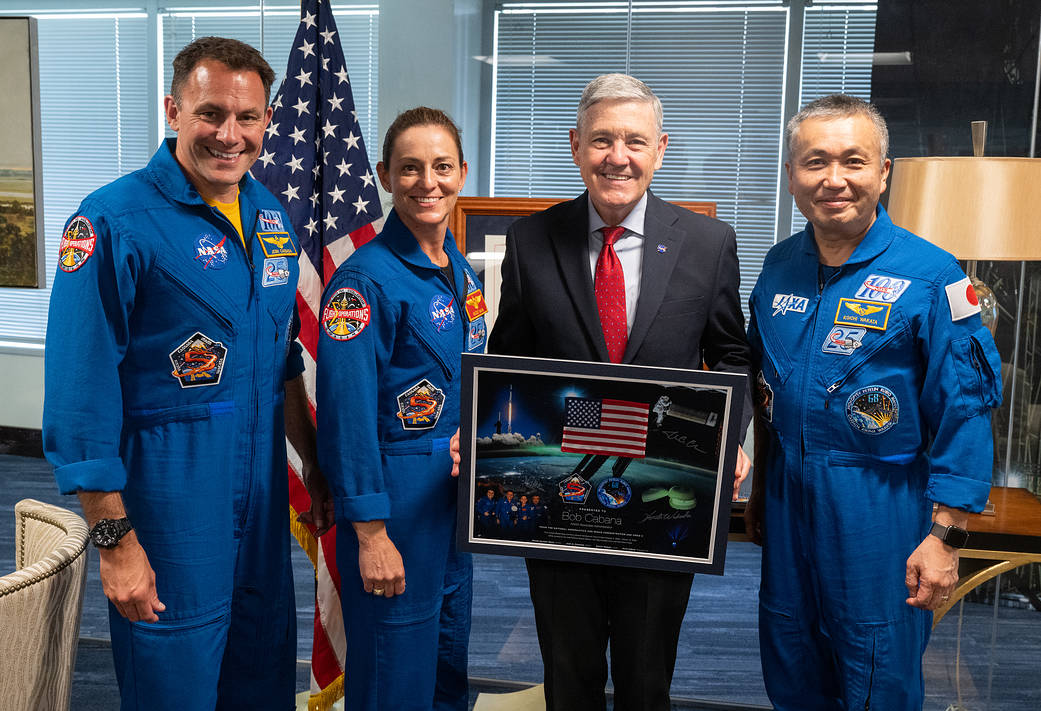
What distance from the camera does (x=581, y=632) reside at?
188cm

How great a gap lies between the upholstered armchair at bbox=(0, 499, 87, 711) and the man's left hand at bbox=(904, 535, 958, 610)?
169 cm

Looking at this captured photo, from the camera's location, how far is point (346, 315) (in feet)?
6.16

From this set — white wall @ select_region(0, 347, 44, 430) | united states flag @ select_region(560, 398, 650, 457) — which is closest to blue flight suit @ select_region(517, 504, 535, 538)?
united states flag @ select_region(560, 398, 650, 457)

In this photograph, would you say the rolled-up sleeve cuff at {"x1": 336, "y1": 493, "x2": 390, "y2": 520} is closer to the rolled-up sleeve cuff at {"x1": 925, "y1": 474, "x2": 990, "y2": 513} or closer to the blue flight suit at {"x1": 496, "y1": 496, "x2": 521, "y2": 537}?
the blue flight suit at {"x1": 496, "y1": 496, "x2": 521, "y2": 537}

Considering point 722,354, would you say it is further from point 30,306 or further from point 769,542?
point 30,306

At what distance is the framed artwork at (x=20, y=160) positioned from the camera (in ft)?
12.3

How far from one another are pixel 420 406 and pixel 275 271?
447mm

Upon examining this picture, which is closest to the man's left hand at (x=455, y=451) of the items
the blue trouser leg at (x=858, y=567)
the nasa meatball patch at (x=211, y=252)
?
the nasa meatball patch at (x=211, y=252)

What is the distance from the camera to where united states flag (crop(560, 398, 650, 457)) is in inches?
68.6

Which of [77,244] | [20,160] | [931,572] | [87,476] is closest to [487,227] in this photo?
[77,244]

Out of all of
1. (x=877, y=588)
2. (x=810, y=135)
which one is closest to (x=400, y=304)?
(x=810, y=135)

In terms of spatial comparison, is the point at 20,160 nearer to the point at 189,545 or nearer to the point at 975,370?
the point at 189,545

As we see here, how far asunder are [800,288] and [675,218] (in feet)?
1.07

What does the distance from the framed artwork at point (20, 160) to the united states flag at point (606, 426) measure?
3.18 metres
